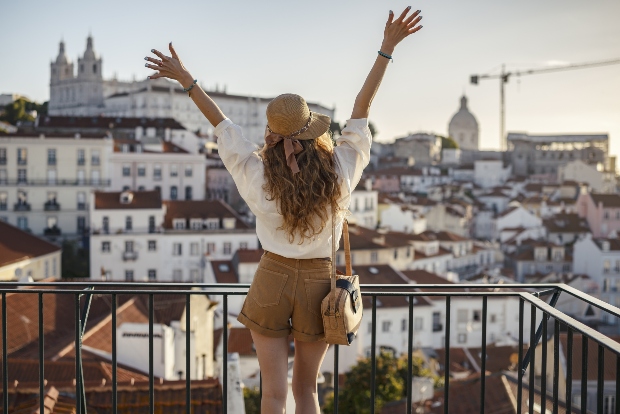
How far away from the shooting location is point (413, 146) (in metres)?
120

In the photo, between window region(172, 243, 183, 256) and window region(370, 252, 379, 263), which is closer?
Answer: window region(172, 243, 183, 256)

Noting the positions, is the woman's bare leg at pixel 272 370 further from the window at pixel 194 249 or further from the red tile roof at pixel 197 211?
the red tile roof at pixel 197 211

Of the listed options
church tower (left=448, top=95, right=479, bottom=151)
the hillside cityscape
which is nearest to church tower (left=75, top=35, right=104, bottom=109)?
the hillside cityscape

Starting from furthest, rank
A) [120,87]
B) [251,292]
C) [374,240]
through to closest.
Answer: [120,87] → [374,240] → [251,292]

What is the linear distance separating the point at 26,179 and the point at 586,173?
247 feet

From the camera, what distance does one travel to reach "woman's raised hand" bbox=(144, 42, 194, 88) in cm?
346

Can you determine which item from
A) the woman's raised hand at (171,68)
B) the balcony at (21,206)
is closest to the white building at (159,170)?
the balcony at (21,206)

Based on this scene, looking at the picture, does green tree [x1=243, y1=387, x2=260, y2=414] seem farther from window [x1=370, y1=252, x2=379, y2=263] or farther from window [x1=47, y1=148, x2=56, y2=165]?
window [x1=47, y1=148, x2=56, y2=165]

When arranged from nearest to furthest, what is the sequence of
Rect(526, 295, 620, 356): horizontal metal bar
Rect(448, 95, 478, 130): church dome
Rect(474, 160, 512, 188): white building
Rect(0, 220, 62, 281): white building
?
Rect(526, 295, 620, 356): horizontal metal bar < Rect(0, 220, 62, 281): white building < Rect(474, 160, 512, 188): white building < Rect(448, 95, 478, 130): church dome

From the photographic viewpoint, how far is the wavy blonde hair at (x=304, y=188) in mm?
3154

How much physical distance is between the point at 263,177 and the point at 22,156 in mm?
50340

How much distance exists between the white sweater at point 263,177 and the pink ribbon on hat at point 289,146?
8 centimetres

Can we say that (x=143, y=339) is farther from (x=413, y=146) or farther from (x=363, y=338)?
(x=413, y=146)

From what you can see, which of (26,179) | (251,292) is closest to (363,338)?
(26,179)
